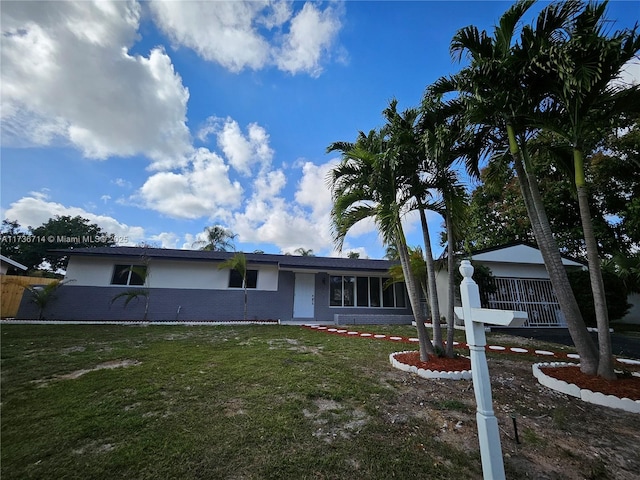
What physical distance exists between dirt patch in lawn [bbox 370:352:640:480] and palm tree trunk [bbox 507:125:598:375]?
102cm

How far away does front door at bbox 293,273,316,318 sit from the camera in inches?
556

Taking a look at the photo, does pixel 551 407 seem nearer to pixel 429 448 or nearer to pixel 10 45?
pixel 429 448

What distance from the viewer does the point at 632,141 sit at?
12.5 m

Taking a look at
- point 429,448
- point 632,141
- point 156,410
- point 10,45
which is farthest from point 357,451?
point 632,141

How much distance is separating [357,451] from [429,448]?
0.71 meters

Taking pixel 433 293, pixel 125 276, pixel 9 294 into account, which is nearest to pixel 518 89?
pixel 433 293

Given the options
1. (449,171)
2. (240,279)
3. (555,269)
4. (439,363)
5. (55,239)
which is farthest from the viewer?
(55,239)

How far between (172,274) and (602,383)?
1485 cm

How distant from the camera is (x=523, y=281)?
13367 mm

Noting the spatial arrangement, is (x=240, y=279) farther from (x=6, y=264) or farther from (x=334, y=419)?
(x=6, y=264)

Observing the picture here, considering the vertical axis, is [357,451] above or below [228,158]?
below

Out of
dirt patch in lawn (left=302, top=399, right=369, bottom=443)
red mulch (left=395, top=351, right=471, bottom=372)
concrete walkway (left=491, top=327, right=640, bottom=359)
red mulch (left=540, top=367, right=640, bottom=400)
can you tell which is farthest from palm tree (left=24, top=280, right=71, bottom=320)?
concrete walkway (left=491, top=327, right=640, bottom=359)

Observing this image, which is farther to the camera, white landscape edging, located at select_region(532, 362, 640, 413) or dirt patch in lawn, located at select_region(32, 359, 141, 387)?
dirt patch in lawn, located at select_region(32, 359, 141, 387)

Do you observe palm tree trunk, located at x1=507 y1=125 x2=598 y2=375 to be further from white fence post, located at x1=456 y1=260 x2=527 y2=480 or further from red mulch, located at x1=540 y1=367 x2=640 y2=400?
white fence post, located at x1=456 y1=260 x2=527 y2=480
